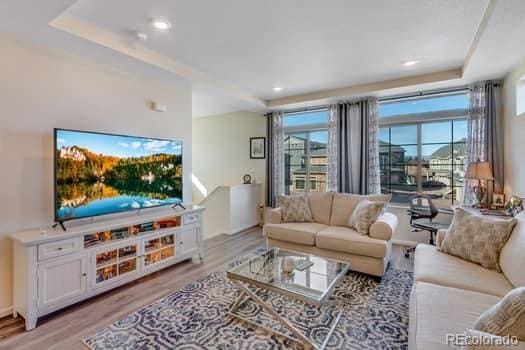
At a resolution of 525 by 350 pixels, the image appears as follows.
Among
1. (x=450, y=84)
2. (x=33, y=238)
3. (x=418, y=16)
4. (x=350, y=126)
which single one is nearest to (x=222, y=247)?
(x=33, y=238)

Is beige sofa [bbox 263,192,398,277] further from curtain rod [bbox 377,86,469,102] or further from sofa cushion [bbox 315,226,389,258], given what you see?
curtain rod [bbox 377,86,469,102]

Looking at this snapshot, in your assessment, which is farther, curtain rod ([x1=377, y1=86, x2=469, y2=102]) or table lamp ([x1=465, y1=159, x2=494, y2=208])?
curtain rod ([x1=377, y1=86, x2=469, y2=102])

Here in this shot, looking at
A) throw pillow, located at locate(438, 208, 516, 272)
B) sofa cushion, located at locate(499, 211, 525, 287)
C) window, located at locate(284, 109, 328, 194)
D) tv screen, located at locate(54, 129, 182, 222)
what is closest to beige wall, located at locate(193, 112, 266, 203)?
window, located at locate(284, 109, 328, 194)

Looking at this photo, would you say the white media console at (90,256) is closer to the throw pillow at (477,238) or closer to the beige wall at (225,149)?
the beige wall at (225,149)

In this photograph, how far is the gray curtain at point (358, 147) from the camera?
4.43 m

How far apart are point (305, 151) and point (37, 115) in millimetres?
4258

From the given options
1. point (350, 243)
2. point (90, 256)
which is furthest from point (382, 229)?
point (90, 256)

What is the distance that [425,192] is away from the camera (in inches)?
170

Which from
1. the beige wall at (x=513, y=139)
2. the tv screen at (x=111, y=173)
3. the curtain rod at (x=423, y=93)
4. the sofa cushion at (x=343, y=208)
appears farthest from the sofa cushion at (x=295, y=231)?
the curtain rod at (x=423, y=93)

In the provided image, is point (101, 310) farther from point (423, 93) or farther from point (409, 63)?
point (423, 93)

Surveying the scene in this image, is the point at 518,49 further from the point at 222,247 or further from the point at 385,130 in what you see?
the point at 222,247

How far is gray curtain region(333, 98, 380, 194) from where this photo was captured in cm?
443

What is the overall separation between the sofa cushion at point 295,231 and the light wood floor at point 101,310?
70cm

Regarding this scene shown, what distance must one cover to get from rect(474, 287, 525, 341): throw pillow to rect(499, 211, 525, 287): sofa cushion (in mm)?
841
